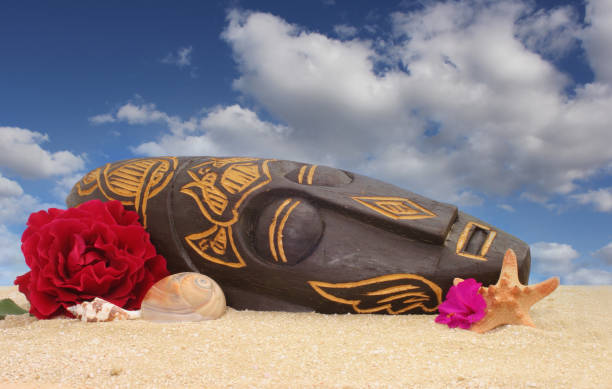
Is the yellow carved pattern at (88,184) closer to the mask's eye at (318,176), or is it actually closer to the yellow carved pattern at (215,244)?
the yellow carved pattern at (215,244)

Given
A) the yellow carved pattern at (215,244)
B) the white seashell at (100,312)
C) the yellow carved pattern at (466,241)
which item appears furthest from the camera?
the yellow carved pattern at (215,244)

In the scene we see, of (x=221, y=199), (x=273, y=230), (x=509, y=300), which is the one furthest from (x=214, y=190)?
(x=509, y=300)

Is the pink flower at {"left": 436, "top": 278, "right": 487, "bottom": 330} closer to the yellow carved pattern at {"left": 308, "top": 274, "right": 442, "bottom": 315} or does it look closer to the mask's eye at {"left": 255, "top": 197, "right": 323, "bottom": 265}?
the yellow carved pattern at {"left": 308, "top": 274, "right": 442, "bottom": 315}

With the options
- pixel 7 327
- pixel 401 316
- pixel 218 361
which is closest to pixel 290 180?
pixel 401 316

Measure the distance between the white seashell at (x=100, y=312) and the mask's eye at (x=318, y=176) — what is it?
1836 mm

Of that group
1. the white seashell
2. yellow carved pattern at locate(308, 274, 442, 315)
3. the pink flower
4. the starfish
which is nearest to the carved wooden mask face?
yellow carved pattern at locate(308, 274, 442, 315)

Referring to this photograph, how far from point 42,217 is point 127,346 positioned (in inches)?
72.7

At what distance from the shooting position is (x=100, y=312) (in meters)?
3.60

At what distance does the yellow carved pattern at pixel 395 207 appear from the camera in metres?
4.04

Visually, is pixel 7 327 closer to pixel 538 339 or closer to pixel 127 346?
pixel 127 346

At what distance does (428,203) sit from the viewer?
4.24 m

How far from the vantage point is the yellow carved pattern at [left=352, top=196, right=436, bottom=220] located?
4035mm

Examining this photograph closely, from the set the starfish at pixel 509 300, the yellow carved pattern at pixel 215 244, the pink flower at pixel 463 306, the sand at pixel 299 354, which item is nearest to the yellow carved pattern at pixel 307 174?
the yellow carved pattern at pixel 215 244

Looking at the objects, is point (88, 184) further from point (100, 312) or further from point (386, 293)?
point (386, 293)
